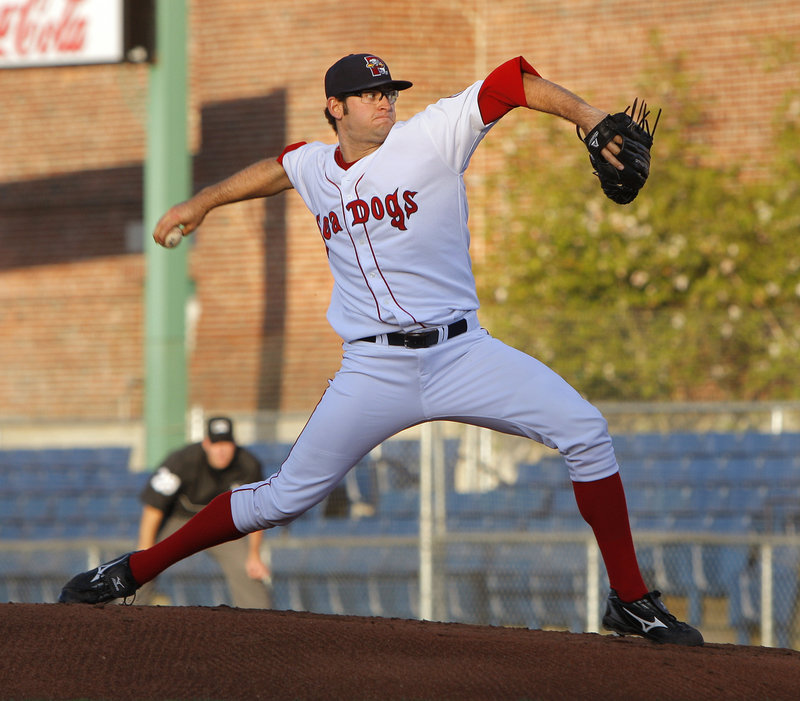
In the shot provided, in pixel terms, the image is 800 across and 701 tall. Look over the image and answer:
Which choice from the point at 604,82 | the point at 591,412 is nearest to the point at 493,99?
the point at 591,412

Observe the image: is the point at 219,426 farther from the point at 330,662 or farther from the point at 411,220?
the point at 411,220

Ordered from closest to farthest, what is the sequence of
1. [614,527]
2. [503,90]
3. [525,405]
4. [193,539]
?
1. [503,90]
2. [525,405]
3. [614,527]
4. [193,539]

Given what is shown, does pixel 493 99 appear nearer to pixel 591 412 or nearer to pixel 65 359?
pixel 591 412

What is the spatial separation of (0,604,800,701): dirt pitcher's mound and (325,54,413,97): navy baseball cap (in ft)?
6.64

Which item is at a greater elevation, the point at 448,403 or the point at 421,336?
the point at 421,336

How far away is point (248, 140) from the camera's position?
1598 cm

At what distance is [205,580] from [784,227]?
23.1 feet

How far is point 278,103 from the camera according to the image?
15734 mm

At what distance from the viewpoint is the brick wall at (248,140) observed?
14.5m

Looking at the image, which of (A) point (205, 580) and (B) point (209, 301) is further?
(B) point (209, 301)

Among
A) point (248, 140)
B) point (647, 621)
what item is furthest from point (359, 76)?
point (248, 140)

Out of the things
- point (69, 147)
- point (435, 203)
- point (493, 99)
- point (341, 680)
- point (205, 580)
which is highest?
point (69, 147)

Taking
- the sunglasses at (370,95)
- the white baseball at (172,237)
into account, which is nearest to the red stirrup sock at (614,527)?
the sunglasses at (370,95)

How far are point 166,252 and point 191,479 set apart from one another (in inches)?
187
